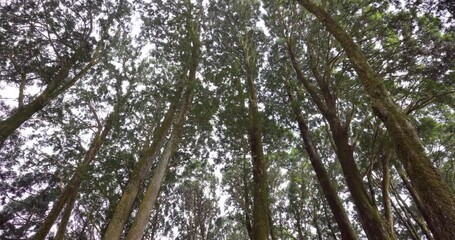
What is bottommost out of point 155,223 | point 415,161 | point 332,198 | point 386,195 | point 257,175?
point 415,161

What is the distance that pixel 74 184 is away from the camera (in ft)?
36.4

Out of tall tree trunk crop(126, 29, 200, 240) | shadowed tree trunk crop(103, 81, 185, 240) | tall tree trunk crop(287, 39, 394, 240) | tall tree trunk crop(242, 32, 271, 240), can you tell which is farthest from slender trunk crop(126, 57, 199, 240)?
tall tree trunk crop(287, 39, 394, 240)

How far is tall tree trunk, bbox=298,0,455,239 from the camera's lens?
2.85 metres

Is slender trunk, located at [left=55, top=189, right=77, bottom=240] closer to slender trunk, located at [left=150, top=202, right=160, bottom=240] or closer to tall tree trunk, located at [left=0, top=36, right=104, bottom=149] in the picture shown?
tall tree trunk, located at [left=0, top=36, right=104, bottom=149]

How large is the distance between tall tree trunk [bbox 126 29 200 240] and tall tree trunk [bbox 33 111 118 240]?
3.85 metres

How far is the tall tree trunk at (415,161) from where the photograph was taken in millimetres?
2849

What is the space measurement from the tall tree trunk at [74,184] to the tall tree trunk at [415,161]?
30.8ft

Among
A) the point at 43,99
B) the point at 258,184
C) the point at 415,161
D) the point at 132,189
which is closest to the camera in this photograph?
the point at 415,161

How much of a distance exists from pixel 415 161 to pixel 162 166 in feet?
19.2

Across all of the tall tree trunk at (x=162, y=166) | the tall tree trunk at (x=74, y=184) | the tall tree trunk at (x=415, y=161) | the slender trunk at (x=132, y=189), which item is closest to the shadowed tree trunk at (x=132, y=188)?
the slender trunk at (x=132, y=189)

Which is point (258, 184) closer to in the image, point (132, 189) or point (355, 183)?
point (355, 183)

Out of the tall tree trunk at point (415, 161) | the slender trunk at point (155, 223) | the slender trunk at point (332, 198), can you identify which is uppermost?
the slender trunk at point (155, 223)

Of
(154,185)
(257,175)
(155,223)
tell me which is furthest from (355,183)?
(155,223)

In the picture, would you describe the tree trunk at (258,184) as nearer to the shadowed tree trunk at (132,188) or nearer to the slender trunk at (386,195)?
the shadowed tree trunk at (132,188)
